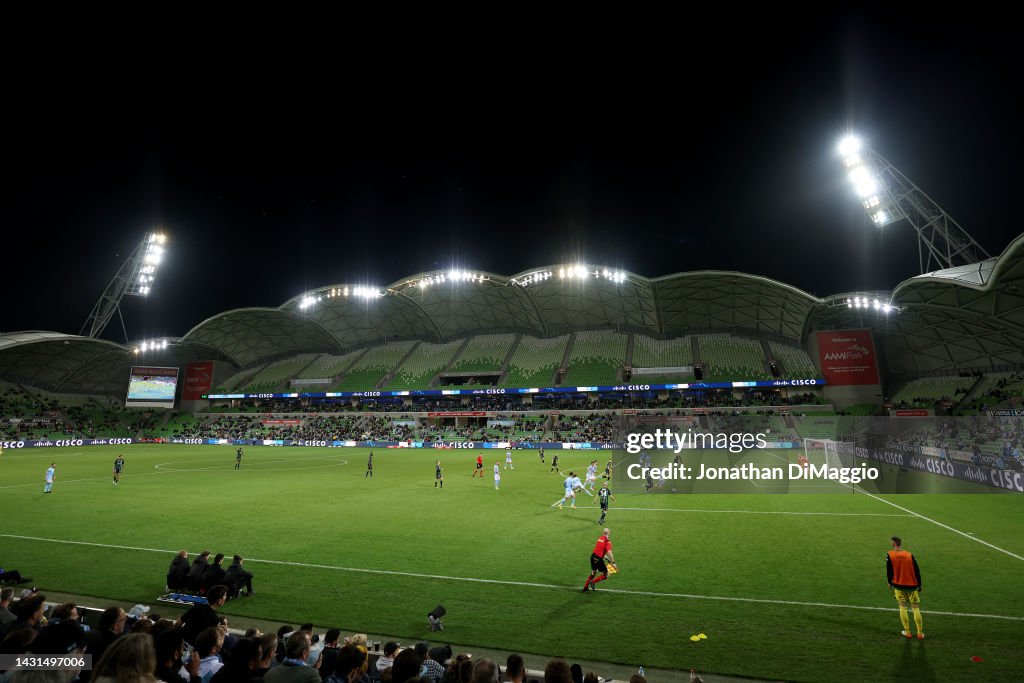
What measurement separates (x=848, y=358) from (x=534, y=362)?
40.3 m

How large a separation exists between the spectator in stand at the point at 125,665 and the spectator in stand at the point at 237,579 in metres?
8.68

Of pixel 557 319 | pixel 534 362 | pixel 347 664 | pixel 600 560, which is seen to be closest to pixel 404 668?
pixel 347 664

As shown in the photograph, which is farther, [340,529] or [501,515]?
[501,515]

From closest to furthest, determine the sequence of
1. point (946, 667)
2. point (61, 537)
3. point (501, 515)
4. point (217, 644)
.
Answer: point (217, 644), point (946, 667), point (61, 537), point (501, 515)

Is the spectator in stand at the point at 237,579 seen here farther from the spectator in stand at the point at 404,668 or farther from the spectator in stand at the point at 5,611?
the spectator in stand at the point at 404,668

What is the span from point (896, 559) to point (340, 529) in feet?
51.2

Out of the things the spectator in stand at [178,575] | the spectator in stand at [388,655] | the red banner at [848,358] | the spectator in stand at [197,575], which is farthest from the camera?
the red banner at [848,358]

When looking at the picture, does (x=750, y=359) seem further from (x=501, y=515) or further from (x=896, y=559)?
(x=896, y=559)

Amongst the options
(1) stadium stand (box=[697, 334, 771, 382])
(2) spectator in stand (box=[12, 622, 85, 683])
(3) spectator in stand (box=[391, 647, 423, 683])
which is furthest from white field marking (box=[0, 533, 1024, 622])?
(1) stadium stand (box=[697, 334, 771, 382])

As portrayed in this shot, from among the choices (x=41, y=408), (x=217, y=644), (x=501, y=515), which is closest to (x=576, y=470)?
(x=501, y=515)

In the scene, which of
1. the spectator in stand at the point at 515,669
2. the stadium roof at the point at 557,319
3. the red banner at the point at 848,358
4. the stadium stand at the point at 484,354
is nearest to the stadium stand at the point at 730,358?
the stadium roof at the point at 557,319

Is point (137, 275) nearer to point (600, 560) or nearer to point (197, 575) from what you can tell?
point (197, 575)

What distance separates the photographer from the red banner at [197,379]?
85.7 metres

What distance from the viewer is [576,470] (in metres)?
34.3
